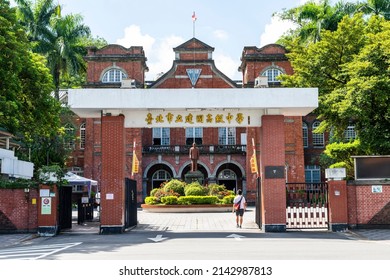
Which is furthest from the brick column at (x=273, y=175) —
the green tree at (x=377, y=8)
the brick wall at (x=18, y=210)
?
the green tree at (x=377, y=8)

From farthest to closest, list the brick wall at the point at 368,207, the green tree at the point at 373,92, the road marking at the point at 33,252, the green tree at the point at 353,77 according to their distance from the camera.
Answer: the green tree at the point at 353,77, the green tree at the point at 373,92, the brick wall at the point at 368,207, the road marking at the point at 33,252

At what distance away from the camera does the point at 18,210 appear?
17422mm

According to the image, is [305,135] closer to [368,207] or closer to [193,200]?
[193,200]

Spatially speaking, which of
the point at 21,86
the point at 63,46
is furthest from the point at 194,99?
the point at 63,46

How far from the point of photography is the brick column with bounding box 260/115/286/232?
17234 mm

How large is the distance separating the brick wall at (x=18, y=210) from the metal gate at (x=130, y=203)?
3152mm

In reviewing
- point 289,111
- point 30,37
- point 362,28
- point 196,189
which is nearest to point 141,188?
point 196,189

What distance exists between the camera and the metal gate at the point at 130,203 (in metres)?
18.4

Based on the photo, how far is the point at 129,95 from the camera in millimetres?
17297

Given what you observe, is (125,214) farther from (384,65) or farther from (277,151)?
(384,65)

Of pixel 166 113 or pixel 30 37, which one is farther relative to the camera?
pixel 30 37

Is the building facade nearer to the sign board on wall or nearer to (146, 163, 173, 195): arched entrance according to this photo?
(146, 163, 173, 195): arched entrance

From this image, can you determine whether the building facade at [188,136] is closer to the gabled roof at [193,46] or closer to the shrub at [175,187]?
the gabled roof at [193,46]

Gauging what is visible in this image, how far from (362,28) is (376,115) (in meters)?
5.80
